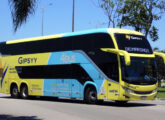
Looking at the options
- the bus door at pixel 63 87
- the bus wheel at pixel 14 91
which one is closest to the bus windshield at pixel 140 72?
the bus door at pixel 63 87

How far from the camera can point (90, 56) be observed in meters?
20.2

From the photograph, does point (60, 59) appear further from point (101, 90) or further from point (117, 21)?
point (117, 21)

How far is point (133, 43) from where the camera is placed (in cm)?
1967

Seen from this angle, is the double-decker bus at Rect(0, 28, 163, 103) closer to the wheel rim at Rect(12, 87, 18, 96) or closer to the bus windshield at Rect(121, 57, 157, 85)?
the bus windshield at Rect(121, 57, 157, 85)

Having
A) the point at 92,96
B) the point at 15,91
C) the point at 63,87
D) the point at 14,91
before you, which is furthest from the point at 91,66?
the point at 14,91

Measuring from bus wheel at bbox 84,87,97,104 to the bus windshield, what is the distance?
7.71ft

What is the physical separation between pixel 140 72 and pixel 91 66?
8.73 ft

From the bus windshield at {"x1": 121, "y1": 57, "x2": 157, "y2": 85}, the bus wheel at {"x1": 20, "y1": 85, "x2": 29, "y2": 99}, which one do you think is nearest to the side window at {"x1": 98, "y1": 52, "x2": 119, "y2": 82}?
the bus windshield at {"x1": 121, "y1": 57, "x2": 157, "y2": 85}

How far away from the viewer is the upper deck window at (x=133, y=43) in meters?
19.2

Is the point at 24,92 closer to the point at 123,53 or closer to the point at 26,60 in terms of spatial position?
the point at 26,60

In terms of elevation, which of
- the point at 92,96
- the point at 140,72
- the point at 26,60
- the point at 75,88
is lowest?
the point at 92,96

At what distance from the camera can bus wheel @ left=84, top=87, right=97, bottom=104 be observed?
2028 centimetres

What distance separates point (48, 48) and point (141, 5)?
517 inches

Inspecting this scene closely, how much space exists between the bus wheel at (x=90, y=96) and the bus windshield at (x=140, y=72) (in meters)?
2.35
